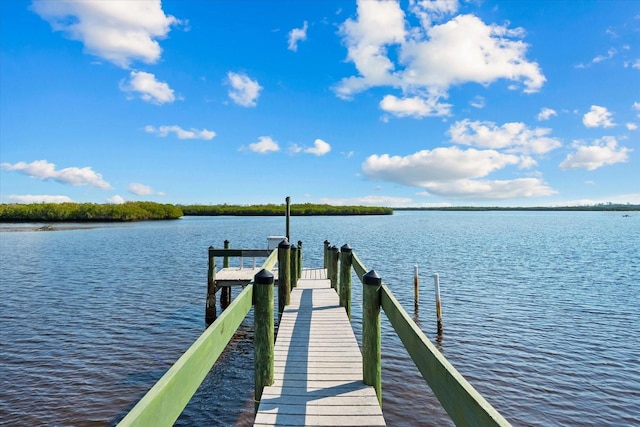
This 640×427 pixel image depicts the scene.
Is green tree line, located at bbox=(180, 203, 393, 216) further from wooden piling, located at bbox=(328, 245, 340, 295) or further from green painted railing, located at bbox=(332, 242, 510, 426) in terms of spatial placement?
green painted railing, located at bbox=(332, 242, 510, 426)

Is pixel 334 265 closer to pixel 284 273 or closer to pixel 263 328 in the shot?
pixel 284 273

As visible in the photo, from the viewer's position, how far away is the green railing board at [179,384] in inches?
84.0

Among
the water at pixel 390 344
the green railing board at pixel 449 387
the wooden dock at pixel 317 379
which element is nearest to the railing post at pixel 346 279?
the wooden dock at pixel 317 379

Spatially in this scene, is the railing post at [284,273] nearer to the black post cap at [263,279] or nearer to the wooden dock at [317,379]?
the wooden dock at [317,379]

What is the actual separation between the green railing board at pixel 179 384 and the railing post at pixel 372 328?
1.89 meters

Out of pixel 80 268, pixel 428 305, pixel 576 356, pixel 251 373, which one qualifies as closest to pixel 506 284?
pixel 428 305

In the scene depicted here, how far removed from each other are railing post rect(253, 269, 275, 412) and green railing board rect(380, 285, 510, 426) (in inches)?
72.6

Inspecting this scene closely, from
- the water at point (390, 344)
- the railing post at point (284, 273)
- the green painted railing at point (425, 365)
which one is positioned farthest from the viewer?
the railing post at point (284, 273)

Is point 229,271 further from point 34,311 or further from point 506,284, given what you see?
point 506,284

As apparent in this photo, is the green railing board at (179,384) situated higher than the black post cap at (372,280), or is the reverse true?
the black post cap at (372,280)

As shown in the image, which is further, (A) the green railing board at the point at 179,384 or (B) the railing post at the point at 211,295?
(B) the railing post at the point at 211,295

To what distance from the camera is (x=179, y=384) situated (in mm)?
2598

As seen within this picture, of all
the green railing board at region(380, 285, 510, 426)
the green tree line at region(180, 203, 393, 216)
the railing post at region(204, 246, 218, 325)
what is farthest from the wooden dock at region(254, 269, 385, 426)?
the green tree line at region(180, 203, 393, 216)

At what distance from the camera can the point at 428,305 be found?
50.6 ft
